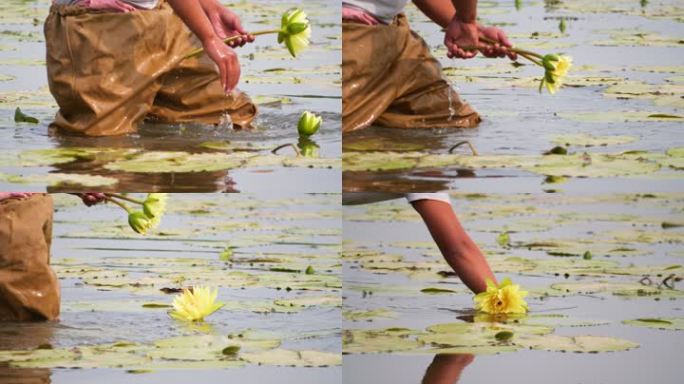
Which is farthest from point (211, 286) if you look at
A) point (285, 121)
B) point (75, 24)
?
point (75, 24)

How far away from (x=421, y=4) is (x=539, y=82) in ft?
1.65

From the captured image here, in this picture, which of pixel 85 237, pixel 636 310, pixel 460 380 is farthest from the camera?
pixel 85 237

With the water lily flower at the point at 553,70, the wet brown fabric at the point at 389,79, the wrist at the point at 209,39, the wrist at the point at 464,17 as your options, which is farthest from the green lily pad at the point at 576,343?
the wrist at the point at 209,39

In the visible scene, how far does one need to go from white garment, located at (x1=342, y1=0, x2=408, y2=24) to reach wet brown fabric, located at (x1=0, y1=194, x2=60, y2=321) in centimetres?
101

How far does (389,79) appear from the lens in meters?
4.79

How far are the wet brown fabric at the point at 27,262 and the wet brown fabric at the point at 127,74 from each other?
27cm

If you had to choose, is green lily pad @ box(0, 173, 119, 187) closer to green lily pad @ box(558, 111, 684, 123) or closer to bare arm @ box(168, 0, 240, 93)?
bare arm @ box(168, 0, 240, 93)

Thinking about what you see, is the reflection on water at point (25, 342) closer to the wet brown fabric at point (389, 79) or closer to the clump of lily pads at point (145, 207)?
the clump of lily pads at point (145, 207)

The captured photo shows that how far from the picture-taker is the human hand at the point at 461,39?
4875mm

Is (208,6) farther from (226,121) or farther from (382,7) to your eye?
(382,7)

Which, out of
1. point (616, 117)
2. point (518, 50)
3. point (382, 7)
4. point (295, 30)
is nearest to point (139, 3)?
point (295, 30)

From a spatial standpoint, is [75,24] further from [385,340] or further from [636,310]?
[636,310]

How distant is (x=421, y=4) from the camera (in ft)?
15.9

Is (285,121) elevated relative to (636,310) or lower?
elevated
